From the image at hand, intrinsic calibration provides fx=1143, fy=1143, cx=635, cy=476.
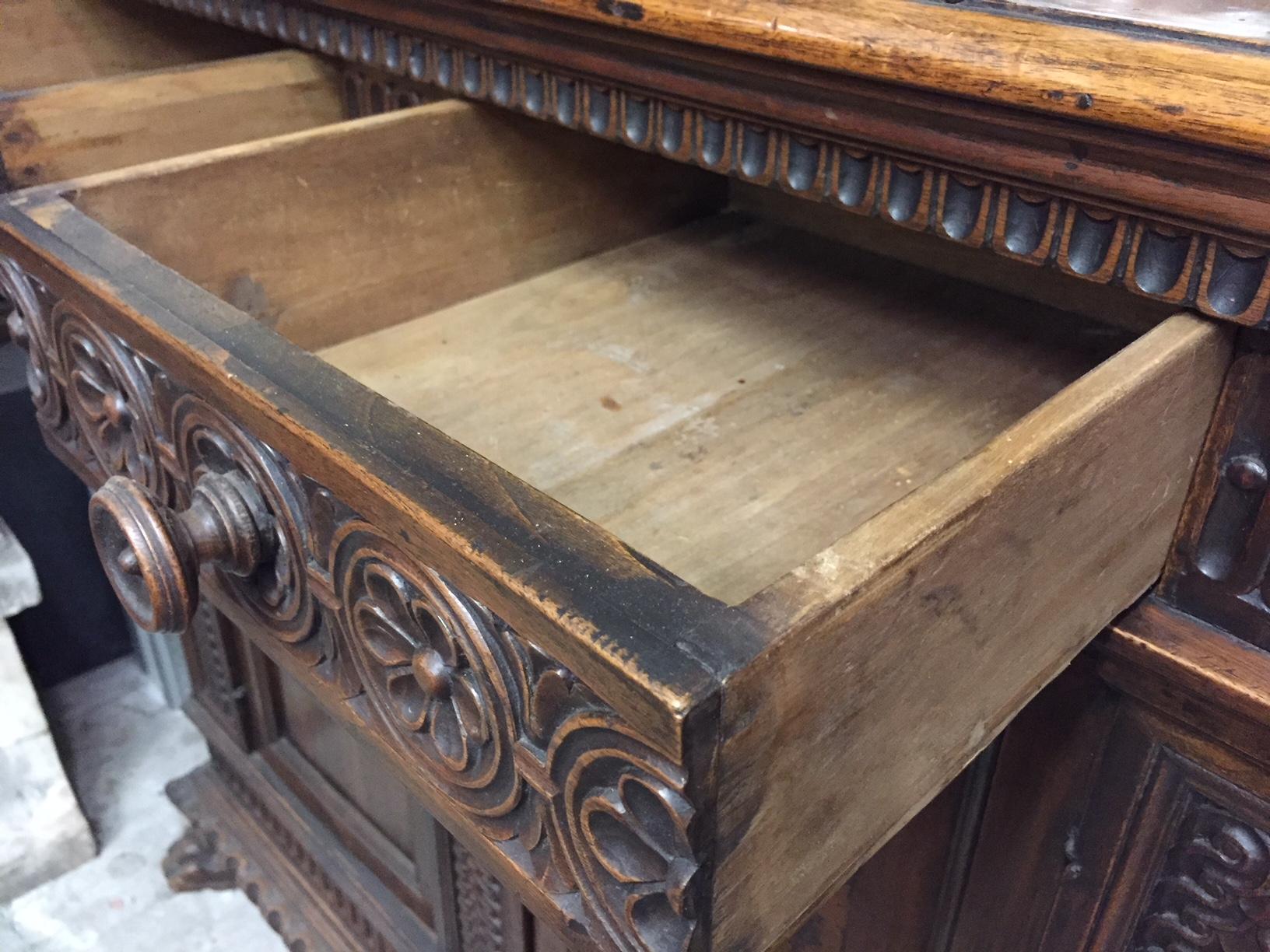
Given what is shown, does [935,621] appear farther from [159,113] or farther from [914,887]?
[159,113]

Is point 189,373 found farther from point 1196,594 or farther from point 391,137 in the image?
point 1196,594

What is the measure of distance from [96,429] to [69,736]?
88 centimetres

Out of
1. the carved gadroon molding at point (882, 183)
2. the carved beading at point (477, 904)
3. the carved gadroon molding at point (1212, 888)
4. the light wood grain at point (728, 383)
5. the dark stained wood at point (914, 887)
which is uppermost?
the carved gadroon molding at point (882, 183)

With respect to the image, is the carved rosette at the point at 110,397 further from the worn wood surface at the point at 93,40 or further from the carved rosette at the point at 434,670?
the worn wood surface at the point at 93,40

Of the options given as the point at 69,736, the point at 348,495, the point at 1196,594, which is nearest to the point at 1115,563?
the point at 1196,594

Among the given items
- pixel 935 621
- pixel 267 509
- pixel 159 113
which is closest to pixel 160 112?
pixel 159 113

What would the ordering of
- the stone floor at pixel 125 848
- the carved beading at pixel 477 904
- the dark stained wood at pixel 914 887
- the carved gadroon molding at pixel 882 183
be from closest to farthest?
the carved gadroon molding at pixel 882 183 → the dark stained wood at pixel 914 887 → the carved beading at pixel 477 904 → the stone floor at pixel 125 848

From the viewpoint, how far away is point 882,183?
57 cm

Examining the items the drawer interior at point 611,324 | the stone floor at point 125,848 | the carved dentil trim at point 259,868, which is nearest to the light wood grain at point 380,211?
the drawer interior at point 611,324

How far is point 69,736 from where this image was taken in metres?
1.38

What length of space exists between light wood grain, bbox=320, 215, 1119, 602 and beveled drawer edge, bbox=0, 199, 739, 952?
14cm

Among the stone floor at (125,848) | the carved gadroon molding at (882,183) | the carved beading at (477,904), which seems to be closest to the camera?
the carved gadroon molding at (882,183)

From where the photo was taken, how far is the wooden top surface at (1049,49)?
0.44 meters

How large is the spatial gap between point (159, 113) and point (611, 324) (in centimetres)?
39
